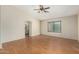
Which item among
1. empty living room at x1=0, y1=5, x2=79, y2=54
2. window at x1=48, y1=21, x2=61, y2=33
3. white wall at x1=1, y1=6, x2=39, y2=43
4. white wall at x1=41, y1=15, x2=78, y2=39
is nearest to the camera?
empty living room at x1=0, y1=5, x2=79, y2=54

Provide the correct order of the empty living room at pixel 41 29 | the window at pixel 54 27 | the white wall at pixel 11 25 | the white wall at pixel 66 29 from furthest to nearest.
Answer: the white wall at pixel 11 25
the white wall at pixel 66 29
the window at pixel 54 27
the empty living room at pixel 41 29

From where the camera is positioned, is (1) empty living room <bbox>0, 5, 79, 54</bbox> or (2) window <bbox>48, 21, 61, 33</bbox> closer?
(1) empty living room <bbox>0, 5, 79, 54</bbox>

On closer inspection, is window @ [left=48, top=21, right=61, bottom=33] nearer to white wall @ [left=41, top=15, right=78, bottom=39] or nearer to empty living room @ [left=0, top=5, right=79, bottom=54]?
empty living room @ [left=0, top=5, right=79, bottom=54]

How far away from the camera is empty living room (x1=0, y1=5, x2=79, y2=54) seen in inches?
131

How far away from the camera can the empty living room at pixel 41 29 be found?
3320 millimetres

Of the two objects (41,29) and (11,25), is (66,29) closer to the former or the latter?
(41,29)

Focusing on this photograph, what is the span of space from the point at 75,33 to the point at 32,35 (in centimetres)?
211

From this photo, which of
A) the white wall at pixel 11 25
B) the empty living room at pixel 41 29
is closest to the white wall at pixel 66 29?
the empty living room at pixel 41 29

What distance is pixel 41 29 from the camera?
3633 millimetres

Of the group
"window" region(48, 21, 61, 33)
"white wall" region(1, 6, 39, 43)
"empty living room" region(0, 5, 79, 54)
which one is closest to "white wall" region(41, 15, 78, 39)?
"empty living room" region(0, 5, 79, 54)

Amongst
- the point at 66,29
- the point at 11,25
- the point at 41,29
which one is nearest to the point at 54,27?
the point at 41,29

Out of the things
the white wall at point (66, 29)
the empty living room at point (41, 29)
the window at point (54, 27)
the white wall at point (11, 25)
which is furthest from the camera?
the white wall at point (11, 25)

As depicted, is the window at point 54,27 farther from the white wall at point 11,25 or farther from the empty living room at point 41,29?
the white wall at point 11,25
